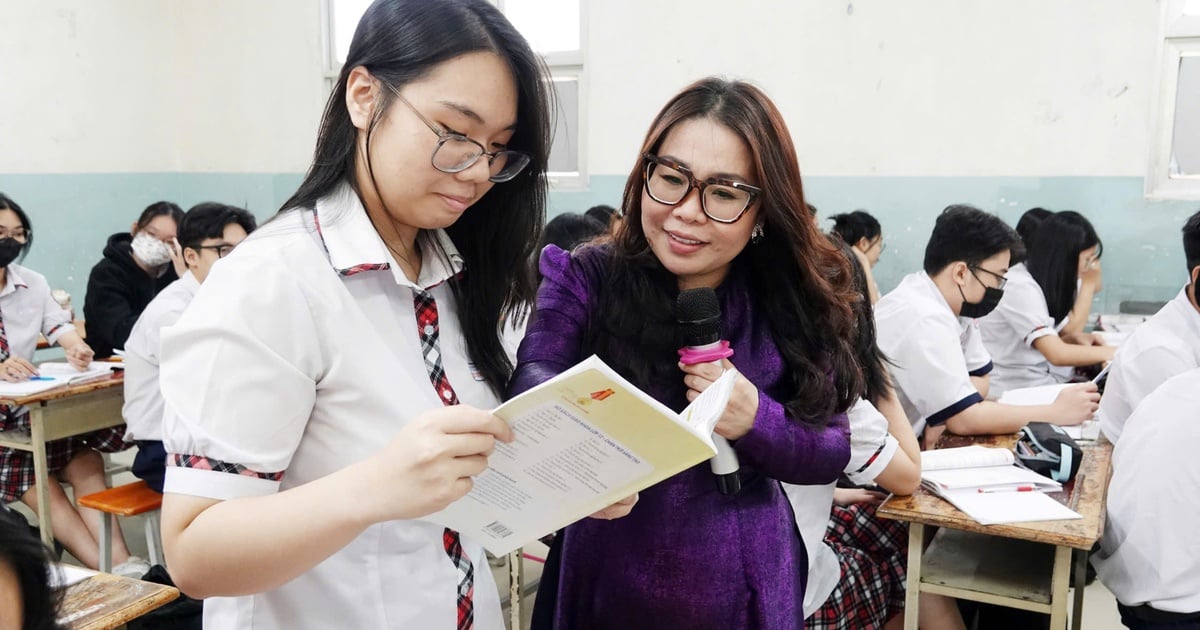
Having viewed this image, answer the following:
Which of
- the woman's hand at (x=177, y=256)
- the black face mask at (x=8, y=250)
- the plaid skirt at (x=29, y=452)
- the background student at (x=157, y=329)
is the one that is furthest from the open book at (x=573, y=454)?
the black face mask at (x=8, y=250)

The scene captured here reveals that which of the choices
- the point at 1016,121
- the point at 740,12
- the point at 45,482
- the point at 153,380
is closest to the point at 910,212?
the point at 1016,121

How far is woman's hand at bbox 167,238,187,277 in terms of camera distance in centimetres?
367

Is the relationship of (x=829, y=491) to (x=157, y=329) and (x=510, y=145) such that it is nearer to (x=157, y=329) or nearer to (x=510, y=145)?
(x=510, y=145)

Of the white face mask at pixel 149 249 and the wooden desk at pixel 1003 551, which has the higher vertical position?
the white face mask at pixel 149 249

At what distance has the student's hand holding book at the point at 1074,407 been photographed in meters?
2.76

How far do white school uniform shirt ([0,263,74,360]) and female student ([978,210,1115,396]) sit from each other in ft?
14.0

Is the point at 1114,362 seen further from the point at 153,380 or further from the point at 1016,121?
the point at 153,380

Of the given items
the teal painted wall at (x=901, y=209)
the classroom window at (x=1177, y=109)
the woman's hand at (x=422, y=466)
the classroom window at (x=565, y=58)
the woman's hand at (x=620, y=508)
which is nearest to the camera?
the woman's hand at (x=422, y=466)

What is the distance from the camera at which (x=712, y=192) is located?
124 cm

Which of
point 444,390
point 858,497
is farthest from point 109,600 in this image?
point 858,497

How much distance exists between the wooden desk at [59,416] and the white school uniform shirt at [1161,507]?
3204 millimetres

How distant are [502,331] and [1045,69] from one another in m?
4.59

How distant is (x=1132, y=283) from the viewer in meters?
4.81

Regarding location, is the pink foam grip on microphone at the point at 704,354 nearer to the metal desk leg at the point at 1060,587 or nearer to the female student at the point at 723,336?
the female student at the point at 723,336
